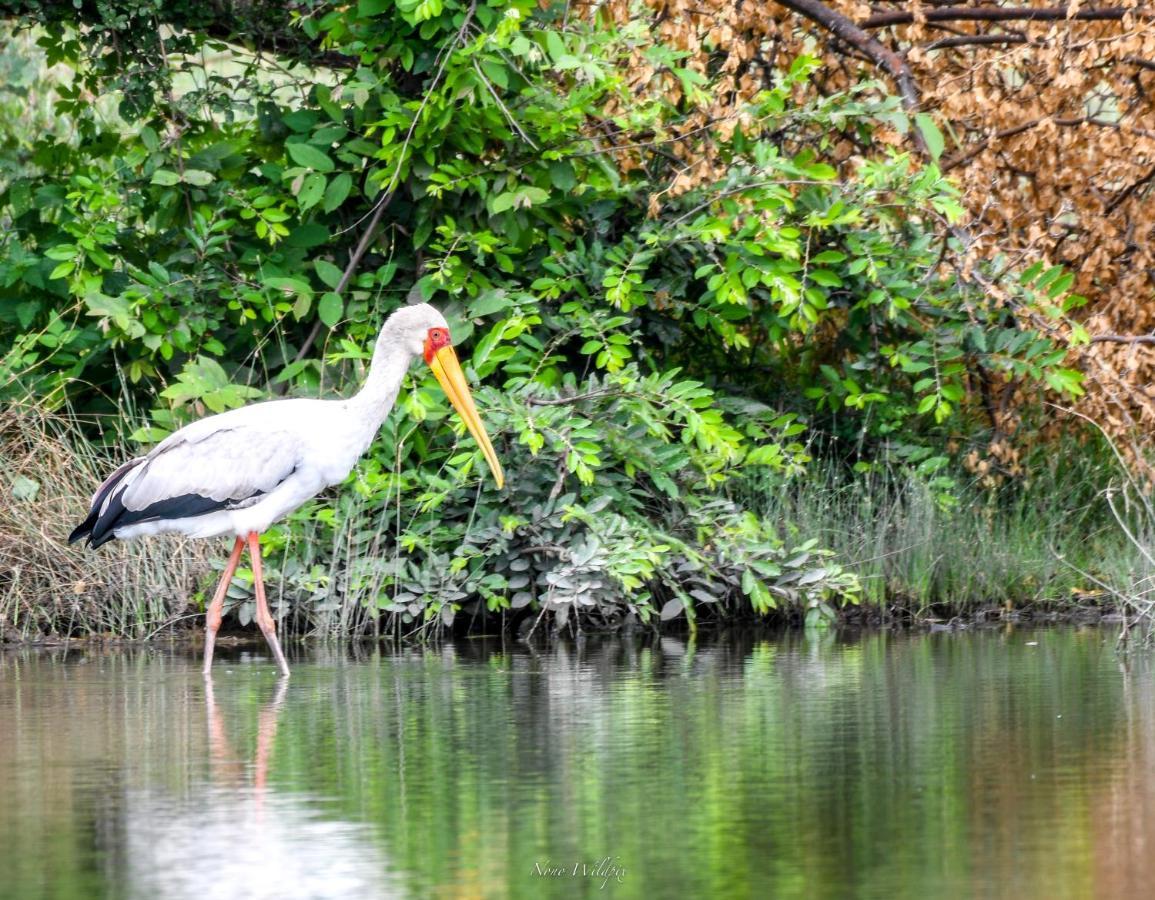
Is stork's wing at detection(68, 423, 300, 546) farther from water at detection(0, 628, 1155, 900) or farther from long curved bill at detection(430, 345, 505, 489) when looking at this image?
long curved bill at detection(430, 345, 505, 489)

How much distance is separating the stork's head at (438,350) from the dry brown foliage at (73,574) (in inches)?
79.0

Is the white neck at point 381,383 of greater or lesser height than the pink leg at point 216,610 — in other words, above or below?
above

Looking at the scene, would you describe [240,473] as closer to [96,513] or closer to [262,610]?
[262,610]

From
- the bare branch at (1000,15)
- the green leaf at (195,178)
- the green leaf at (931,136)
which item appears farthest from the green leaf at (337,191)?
the green leaf at (931,136)

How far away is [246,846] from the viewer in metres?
5.69

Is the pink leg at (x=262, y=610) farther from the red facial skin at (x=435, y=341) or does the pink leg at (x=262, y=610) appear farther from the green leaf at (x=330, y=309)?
the green leaf at (x=330, y=309)

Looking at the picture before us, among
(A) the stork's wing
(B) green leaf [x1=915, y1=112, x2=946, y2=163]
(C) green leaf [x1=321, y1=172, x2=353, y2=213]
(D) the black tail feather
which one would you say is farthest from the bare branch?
(D) the black tail feather

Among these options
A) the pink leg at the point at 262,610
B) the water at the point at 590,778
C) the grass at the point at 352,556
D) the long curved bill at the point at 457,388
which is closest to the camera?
the water at the point at 590,778

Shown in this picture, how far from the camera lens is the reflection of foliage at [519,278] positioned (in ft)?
37.9

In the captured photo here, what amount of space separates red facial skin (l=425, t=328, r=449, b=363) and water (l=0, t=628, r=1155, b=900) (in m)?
1.86

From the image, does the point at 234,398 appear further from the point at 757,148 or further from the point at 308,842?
the point at 308,842

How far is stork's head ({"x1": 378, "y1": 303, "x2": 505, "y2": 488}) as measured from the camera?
11.0 metres

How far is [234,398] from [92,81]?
2.98m

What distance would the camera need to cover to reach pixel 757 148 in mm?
11555
